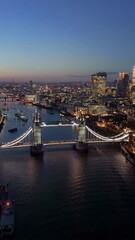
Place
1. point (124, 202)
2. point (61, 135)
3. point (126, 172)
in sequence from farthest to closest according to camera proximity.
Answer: point (61, 135) < point (126, 172) < point (124, 202)

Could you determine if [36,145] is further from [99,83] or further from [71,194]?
[99,83]

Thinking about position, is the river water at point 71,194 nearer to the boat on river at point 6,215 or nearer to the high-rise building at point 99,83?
the boat on river at point 6,215

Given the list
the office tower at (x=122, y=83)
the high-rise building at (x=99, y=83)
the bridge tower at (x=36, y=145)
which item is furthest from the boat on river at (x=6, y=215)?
the high-rise building at (x=99, y=83)

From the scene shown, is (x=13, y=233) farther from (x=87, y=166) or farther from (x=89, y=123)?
(x=89, y=123)

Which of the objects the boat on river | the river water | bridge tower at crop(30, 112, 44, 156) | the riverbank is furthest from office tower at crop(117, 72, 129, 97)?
the boat on river


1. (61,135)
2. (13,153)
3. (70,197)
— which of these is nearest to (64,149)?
(13,153)

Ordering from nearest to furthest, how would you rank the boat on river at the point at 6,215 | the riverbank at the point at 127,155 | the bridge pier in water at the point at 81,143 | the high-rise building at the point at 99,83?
the boat on river at the point at 6,215
the riverbank at the point at 127,155
the bridge pier in water at the point at 81,143
the high-rise building at the point at 99,83

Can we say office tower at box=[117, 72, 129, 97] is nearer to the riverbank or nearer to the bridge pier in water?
the bridge pier in water
